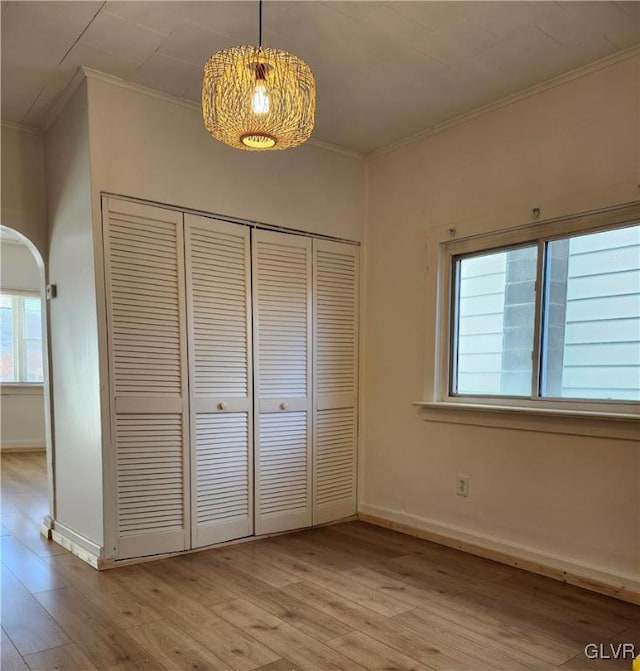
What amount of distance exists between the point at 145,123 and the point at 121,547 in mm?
2249

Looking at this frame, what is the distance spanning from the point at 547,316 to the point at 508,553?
4.20ft

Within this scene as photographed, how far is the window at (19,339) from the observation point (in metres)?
6.43

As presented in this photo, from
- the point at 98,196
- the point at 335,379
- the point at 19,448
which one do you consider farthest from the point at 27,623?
the point at 19,448

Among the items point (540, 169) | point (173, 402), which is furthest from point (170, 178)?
point (540, 169)

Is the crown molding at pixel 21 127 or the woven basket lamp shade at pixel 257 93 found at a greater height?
the crown molding at pixel 21 127

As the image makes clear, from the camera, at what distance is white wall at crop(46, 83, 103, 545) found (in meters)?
2.67

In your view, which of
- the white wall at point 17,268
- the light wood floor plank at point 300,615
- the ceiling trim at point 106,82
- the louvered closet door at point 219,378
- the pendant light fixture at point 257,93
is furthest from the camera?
the white wall at point 17,268

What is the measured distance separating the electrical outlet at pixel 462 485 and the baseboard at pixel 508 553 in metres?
0.21

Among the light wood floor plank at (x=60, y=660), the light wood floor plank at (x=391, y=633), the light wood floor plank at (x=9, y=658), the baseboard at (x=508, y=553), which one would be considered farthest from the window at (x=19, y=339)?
the light wood floor plank at (x=391, y=633)

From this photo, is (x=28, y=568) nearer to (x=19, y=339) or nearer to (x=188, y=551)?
(x=188, y=551)

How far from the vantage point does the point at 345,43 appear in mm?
2322

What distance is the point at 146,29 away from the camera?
2252 mm

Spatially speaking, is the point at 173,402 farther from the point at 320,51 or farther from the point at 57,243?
the point at 320,51

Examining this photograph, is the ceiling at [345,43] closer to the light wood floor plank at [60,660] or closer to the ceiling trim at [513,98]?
the ceiling trim at [513,98]
